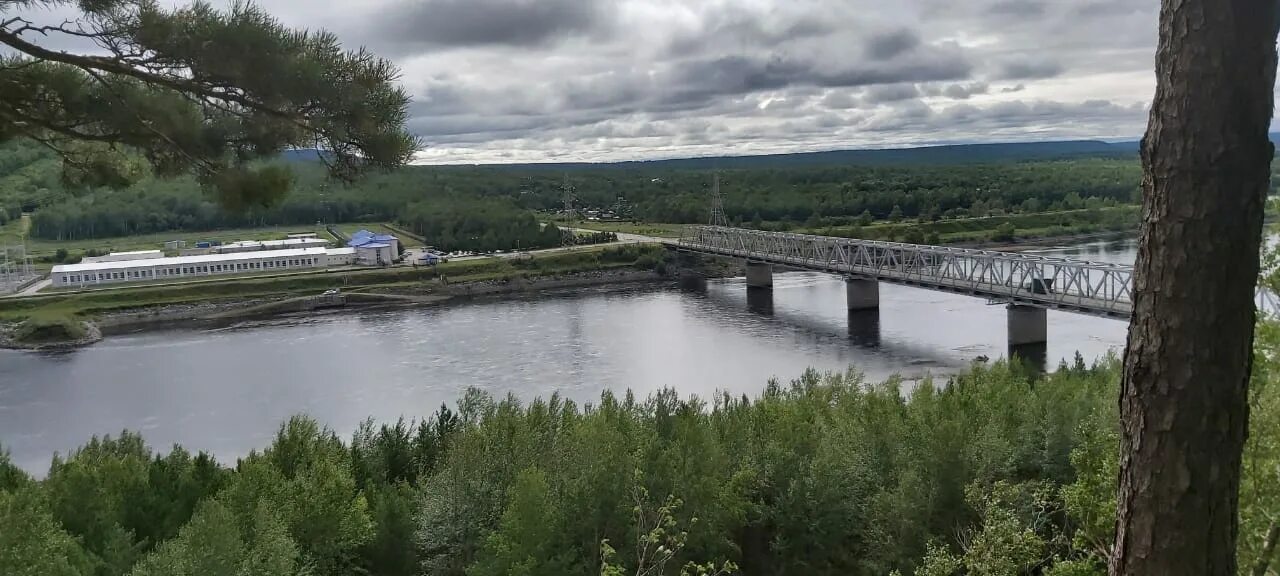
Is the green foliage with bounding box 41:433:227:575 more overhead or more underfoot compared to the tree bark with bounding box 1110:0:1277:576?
more underfoot

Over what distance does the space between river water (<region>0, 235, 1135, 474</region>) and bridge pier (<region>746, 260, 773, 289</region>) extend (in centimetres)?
266

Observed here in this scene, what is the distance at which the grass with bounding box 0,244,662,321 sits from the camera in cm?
2698

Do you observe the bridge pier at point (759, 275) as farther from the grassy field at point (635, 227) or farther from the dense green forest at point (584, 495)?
the dense green forest at point (584, 495)

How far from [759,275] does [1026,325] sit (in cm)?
1241

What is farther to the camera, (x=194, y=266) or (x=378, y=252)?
(x=378, y=252)

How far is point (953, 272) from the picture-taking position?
23.7 m

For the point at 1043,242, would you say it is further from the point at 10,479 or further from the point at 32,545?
the point at 32,545

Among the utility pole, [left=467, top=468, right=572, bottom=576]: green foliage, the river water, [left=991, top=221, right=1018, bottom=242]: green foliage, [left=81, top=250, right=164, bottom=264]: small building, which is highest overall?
the utility pole

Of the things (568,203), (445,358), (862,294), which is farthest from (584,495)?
(568,203)

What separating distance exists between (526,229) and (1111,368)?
2920 centimetres

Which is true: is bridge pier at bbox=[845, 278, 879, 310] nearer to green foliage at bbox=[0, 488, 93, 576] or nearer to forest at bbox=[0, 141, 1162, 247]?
forest at bbox=[0, 141, 1162, 247]

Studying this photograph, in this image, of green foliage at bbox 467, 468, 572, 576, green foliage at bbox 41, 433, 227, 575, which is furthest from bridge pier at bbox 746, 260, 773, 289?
green foliage at bbox 467, 468, 572, 576

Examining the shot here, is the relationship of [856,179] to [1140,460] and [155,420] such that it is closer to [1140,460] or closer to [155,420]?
[155,420]


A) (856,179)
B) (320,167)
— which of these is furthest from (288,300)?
(856,179)
